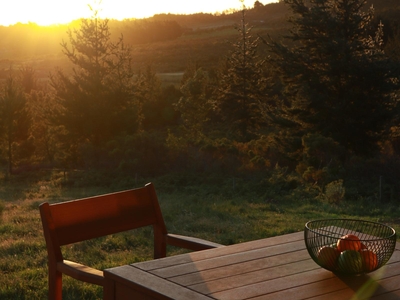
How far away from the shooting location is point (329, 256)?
8.22ft

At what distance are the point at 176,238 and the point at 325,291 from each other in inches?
62.3

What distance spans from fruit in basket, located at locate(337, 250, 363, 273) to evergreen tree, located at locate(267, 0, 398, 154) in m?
20.9

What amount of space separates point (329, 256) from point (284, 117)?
2208 centimetres

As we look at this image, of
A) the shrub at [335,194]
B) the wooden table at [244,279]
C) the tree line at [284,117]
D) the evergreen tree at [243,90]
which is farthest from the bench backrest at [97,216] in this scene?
the evergreen tree at [243,90]

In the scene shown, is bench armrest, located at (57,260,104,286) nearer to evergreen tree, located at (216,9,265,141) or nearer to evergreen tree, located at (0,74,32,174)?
evergreen tree, located at (0,74,32,174)

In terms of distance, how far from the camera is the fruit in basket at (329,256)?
8.21 feet

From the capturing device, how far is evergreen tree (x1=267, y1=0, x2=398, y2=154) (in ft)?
74.6

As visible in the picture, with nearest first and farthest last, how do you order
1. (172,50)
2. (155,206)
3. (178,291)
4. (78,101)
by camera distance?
(178,291) → (155,206) → (78,101) → (172,50)

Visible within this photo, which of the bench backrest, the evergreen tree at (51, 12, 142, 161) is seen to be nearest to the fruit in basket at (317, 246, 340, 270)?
the bench backrest

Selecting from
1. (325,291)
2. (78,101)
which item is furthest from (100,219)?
(78,101)

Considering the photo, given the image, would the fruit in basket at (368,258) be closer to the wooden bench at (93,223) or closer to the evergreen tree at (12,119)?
the wooden bench at (93,223)

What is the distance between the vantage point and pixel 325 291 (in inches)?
93.4

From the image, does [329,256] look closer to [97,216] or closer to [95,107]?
[97,216]

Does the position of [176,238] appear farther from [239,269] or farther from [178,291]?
[178,291]
